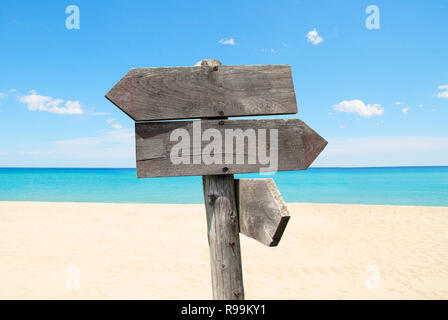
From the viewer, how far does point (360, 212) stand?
1564 cm

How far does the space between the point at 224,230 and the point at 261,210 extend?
1.08 ft

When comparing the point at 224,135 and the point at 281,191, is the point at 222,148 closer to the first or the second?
the point at 224,135

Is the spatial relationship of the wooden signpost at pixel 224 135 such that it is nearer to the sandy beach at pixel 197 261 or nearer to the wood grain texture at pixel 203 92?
the wood grain texture at pixel 203 92

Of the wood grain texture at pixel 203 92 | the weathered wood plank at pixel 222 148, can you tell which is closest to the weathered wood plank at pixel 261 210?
the weathered wood plank at pixel 222 148

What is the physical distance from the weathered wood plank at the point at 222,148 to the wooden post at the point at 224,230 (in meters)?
0.15

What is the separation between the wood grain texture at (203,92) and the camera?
2014 millimetres

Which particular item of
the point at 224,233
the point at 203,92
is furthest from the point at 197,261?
the point at 203,92

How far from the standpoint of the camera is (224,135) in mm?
2061

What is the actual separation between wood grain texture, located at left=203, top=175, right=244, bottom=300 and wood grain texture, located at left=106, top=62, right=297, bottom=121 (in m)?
0.50

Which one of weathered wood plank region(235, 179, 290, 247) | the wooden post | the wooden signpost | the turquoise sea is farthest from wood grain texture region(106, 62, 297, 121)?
the turquoise sea

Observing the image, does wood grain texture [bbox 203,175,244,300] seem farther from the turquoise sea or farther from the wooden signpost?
the turquoise sea

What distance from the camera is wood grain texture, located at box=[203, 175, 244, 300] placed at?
2.17 metres

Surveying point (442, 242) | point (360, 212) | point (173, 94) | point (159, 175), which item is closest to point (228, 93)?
point (173, 94)

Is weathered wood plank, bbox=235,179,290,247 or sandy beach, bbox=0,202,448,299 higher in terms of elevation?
weathered wood plank, bbox=235,179,290,247
